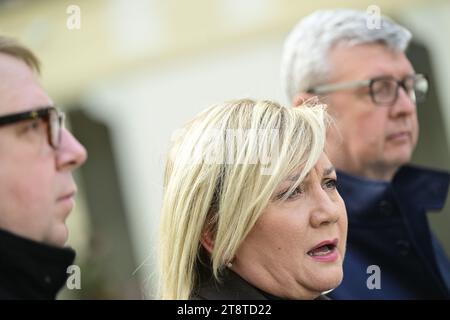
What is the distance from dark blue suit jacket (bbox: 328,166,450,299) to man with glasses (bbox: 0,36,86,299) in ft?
2.61

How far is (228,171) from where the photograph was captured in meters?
1.76

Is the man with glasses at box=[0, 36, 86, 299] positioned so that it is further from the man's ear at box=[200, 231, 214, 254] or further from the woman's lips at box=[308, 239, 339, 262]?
the woman's lips at box=[308, 239, 339, 262]

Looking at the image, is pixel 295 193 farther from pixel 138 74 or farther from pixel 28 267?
pixel 138 74

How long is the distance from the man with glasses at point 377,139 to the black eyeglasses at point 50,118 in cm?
79

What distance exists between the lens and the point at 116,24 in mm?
4684

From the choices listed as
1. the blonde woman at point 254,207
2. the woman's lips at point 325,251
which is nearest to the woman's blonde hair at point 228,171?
A: the blonde woman at point 254,207

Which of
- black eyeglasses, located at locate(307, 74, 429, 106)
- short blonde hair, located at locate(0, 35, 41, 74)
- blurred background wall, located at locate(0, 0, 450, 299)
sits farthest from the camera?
blurred background wall, located at locate(0, 0, 450, 299)

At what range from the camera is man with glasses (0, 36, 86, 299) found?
175 centimetres

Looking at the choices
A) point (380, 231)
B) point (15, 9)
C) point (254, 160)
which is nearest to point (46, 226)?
→ point (254, 160)

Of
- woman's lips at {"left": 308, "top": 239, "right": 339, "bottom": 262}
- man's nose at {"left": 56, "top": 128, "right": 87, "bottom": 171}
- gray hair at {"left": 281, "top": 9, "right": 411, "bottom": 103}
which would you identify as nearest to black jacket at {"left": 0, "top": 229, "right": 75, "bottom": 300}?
man's nose at {"left": 56, "top": 128, "right": 87, "bottom": 171}

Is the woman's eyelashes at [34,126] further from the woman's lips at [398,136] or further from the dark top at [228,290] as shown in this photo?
the woman's lips at [398,136]

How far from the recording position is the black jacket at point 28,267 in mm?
1742

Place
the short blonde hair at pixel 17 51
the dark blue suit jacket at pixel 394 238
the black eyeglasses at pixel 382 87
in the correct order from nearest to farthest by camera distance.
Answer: the short blonde hair at pixel 17 51 → the dark blue suit jacket at pixel 394 238 → the black eyeglasses at pixel 382 87

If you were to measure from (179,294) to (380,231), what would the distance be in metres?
0.79
